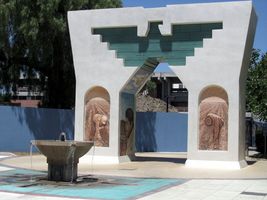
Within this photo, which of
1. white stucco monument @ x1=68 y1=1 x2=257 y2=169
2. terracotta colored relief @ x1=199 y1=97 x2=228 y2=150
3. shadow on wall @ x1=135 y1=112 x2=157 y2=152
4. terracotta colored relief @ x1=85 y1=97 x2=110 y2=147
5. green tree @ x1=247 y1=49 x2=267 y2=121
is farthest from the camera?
shadow on wall @ x1=135 y1=112 x2=157 y2=152

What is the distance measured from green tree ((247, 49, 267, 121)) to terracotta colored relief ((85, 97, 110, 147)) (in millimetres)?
8429

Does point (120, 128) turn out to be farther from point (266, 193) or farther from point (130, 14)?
point (266, 193)

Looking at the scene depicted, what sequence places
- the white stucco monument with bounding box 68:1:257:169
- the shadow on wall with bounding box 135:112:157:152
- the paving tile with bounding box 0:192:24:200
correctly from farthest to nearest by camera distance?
the shadow on wall with bounding box 135:112:157:152, the white stucco monument with bounding box 68:1:257:169, the paving tile with bounding box 0:192:24:200

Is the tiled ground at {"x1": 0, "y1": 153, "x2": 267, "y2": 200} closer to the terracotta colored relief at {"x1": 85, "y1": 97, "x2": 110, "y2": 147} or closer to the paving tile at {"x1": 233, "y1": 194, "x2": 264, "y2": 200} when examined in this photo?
the paving tile at {"x1": 233, "y1": 194, "x2": 264, "y2": 200}

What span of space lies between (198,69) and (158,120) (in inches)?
461

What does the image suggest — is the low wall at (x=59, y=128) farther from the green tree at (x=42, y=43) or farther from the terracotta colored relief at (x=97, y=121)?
the terracotta colored relief at (x=97, y=121)

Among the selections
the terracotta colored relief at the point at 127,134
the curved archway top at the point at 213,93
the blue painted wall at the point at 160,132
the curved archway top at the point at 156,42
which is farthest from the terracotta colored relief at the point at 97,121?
the blue painted wall at the point at 160,132

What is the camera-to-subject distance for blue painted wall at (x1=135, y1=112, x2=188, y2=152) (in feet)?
111

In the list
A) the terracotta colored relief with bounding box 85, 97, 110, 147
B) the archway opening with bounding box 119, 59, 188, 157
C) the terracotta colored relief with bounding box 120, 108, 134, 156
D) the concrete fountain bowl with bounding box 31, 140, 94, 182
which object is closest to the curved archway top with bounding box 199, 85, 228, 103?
the archway opening with bounding box 119, 59, 188, 157

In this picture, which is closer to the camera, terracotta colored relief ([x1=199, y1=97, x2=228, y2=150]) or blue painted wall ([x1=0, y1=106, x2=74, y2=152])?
terracotta colored relief ([x1=199, y1=97, x2=228, y2=150])

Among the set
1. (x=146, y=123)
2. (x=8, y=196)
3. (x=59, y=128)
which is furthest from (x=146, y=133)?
(x=8, y=196)

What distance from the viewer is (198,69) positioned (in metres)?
22.8

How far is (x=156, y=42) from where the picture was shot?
23734 millimetres

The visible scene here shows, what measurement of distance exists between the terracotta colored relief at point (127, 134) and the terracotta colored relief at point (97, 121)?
0.74 metres
